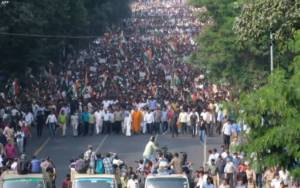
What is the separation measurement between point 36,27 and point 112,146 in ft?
39.7

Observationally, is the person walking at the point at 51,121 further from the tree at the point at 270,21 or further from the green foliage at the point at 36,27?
the tree at the point at 270,21

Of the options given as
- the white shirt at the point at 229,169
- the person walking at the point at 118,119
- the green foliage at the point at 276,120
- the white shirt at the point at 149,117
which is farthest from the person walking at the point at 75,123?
the green foliage at the point at 276,120

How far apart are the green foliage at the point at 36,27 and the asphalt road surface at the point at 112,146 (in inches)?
257

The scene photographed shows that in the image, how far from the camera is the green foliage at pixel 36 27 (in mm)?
58938

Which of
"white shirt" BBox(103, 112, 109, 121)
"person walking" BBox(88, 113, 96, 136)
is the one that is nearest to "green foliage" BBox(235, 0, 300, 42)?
"person walking" BBox(88, 113, 96, 136)

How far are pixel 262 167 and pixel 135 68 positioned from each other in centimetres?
5093

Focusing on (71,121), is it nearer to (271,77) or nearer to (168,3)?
(271,77)

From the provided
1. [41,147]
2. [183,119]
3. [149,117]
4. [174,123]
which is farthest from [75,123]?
[183,119]

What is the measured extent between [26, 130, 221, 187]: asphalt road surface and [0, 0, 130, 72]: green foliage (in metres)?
6.53

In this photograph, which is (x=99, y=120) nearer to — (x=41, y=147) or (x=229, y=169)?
(x=41, y=147)

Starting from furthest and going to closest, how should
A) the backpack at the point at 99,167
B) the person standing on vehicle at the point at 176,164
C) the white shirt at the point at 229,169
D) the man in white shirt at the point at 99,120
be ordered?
the man in white shirt at the point at 99,120, the white shirt at the point at 229,169, the person standing on vehicle at the point at 176,164, the backpack at the point at 99,167

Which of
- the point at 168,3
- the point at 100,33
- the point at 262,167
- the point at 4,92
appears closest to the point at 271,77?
the point at 262,167

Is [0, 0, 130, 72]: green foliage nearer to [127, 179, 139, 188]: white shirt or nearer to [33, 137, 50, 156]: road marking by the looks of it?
[33, 137, 50, 156]: road marking

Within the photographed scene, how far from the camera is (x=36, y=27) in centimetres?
6131
